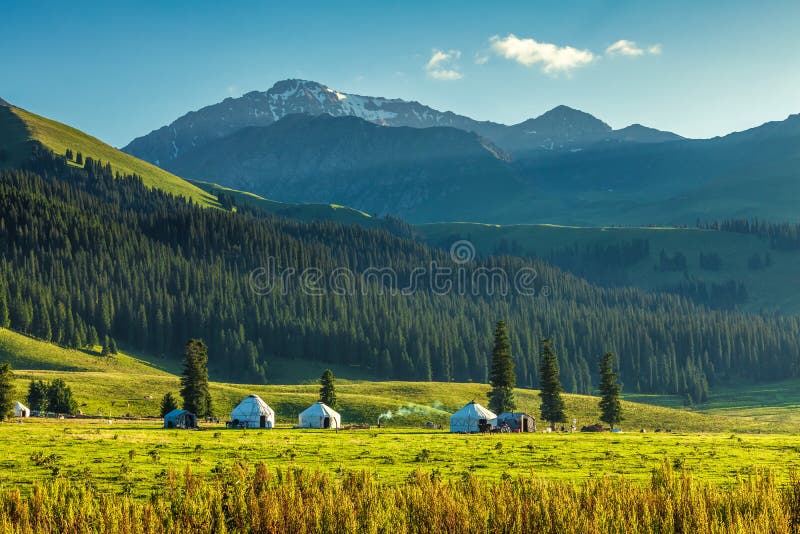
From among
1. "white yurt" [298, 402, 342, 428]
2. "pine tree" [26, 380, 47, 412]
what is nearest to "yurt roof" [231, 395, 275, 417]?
"white yurt" [298, 402, 342, 428]

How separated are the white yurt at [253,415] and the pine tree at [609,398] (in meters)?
47.6

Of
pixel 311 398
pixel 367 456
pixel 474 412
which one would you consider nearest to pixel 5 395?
pixel 367 456

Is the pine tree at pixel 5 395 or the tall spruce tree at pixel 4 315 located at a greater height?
the tall spruce tree at pixel 4 315

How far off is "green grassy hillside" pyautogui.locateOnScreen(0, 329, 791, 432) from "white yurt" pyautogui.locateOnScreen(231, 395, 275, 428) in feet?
61.8

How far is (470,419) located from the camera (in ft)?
329

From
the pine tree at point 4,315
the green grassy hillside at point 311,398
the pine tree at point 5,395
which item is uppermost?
the pine tree at point 4,315

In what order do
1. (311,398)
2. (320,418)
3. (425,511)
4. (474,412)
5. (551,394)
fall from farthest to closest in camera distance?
(311,398), (551,394), (320,418), (474,412), (425,511)

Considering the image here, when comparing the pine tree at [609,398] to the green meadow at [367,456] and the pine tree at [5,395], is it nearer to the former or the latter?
the green meadow at [367,456]

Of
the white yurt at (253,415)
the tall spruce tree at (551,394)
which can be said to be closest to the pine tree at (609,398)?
the tall spruce tree at (551,394)

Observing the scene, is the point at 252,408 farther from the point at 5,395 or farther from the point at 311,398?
the point at 311,398

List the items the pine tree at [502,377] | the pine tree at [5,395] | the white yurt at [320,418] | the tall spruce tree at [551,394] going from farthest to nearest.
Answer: the pine tree at [502,377], the tall spruce tree at [551,394], the white yurt at [320,418], the pine tree at [5,395]

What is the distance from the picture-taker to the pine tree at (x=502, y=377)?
4636 inches

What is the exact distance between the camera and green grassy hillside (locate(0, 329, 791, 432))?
412 feet

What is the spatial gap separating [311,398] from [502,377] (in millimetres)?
37069
